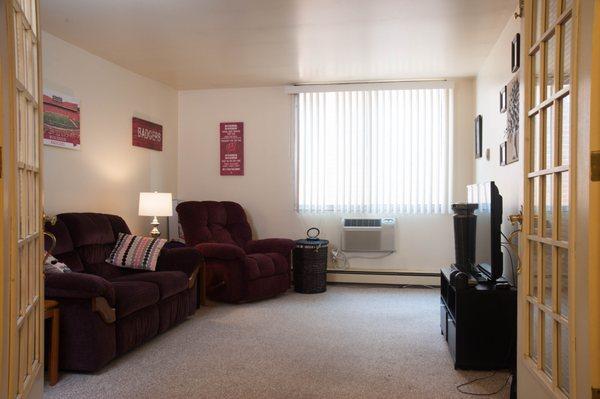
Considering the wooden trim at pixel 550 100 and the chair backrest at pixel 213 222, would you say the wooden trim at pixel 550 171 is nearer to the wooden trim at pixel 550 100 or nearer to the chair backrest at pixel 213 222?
the wooden trim at pixel 550 100

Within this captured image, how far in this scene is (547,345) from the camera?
158cm

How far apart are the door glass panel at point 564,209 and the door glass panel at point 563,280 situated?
0.05 meters

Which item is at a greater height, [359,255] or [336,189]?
[336,189]

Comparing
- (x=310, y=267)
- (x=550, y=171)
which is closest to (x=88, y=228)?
(x=310, y=267)

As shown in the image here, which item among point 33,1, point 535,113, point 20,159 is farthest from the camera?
point 535,113

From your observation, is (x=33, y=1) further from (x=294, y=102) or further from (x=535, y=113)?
(x=294, y=102)

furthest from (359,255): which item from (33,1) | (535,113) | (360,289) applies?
(33,1)

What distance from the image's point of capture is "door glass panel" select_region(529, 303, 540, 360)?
65.8 inches

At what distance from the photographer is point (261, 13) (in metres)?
3.49

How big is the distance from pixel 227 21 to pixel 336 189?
8.37ft

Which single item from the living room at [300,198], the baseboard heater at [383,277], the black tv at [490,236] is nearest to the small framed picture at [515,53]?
the living room at [300,198]

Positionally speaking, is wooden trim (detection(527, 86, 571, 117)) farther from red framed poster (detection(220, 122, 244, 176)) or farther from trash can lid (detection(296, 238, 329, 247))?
red framed poster (detection(220, 122, 244, 176))

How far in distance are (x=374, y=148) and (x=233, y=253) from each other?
214cm

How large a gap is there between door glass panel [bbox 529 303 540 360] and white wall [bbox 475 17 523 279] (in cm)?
144
